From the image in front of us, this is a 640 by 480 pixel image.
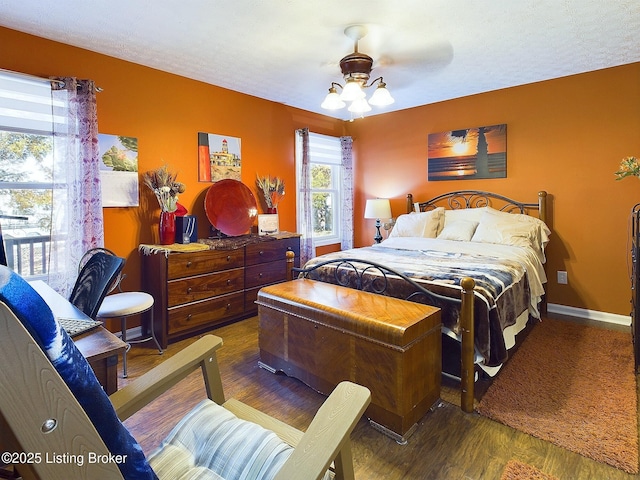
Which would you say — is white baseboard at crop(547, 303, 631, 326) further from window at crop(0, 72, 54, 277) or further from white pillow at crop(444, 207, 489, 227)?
window at crop(0, 72, 54, 277)

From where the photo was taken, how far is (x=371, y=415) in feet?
6.31

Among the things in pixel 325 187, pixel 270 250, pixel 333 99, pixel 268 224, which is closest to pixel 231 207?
pixel 268 224

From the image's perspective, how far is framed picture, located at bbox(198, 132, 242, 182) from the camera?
368cm

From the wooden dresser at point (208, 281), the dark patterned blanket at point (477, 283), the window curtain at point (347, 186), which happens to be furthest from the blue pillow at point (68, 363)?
the window curtain at point (347, 186)

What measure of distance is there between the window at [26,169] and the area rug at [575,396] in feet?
10.7

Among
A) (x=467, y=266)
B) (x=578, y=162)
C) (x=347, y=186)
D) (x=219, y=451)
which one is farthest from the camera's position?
(x=347, y=186)

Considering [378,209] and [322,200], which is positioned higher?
[322,200]

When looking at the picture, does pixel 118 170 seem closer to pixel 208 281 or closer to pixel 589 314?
pixel 208 281

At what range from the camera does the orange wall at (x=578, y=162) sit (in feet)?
11.0

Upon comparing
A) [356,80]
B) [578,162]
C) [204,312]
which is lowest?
[204,312]

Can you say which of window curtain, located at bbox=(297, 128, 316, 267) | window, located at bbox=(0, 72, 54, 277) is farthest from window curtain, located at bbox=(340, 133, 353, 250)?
window, located at bbox=(0, 72, 54, 277)

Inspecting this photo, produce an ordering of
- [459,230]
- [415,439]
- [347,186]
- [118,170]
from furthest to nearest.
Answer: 1. [347,186]
2. [459,230]
3. [118,170]
4. [415,439]

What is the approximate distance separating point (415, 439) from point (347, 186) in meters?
3.77

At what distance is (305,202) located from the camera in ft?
15.0
